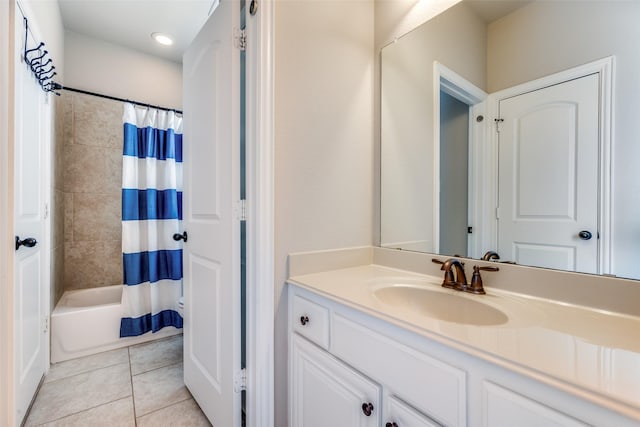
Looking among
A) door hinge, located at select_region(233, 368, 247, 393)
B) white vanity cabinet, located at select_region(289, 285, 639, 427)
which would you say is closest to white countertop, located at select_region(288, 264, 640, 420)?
white vanity cabinet, located at select_region(289, 285, 639, 427)

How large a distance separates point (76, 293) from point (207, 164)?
1.94 metres

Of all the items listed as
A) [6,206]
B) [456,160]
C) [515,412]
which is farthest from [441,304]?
[6,206]

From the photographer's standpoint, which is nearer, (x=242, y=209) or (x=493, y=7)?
(x=493, y=7)

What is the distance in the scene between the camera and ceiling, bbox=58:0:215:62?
2.04 meters

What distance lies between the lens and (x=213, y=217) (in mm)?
1323

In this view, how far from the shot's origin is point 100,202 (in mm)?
2473

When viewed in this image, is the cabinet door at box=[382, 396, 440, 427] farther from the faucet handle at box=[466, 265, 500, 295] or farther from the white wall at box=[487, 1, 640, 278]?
the white wall at box=[487, 1, 640, 278]

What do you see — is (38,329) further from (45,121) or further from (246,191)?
(246,191)

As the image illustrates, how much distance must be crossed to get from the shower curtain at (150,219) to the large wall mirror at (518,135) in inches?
77.6

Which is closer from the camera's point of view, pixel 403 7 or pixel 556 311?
pixel 556 311

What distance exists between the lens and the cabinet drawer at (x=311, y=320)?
0.96 metres

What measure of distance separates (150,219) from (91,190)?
0.60 meters

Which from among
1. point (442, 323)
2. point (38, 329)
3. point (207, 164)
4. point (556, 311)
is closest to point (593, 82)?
point (556, 311)

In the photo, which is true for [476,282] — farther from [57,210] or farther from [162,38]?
[162,38]
